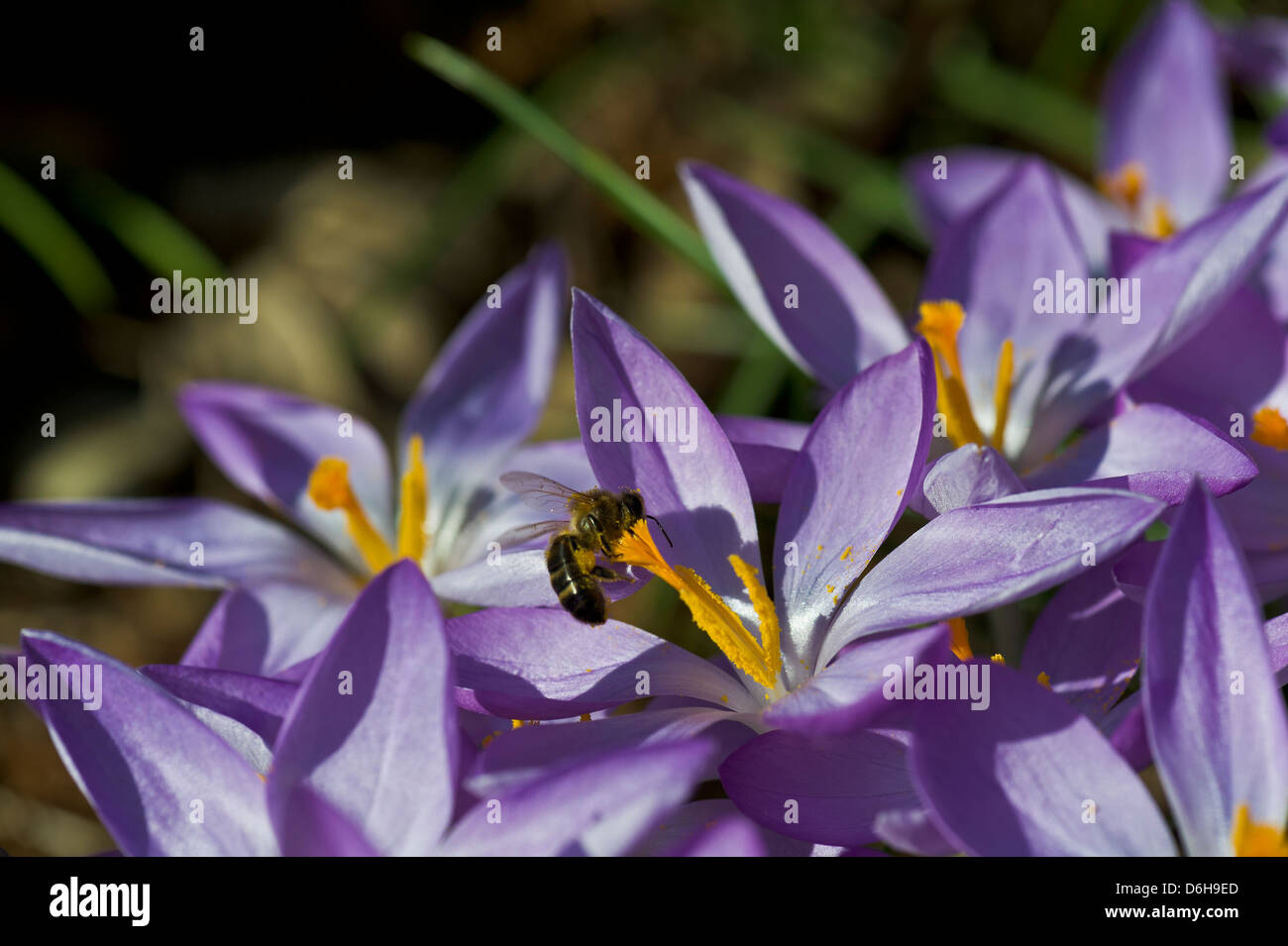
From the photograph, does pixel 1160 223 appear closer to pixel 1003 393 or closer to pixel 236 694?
pixel 1003 393

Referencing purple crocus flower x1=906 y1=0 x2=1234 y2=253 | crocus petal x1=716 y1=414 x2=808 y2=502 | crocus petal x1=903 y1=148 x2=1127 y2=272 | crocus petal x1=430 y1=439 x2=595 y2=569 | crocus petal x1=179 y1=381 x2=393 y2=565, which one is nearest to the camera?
crocus petal x1=716 y1=414 x2=808 y2=502

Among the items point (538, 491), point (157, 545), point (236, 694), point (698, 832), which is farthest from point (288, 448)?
point (698, 832)

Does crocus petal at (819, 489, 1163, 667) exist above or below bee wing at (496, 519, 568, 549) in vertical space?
below

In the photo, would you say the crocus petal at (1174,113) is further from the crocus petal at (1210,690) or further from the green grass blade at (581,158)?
the crocus petal at (1210,690)

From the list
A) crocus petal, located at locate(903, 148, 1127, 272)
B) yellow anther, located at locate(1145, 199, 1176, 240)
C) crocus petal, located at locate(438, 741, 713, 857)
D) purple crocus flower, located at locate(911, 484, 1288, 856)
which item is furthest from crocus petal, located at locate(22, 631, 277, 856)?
yellow anther, located at locate(1145, 199, 1176, 240)

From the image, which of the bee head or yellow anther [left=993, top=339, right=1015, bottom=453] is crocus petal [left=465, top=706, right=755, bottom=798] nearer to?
the bee head

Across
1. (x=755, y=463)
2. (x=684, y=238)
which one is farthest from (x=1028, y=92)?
(x=755, y=463)
